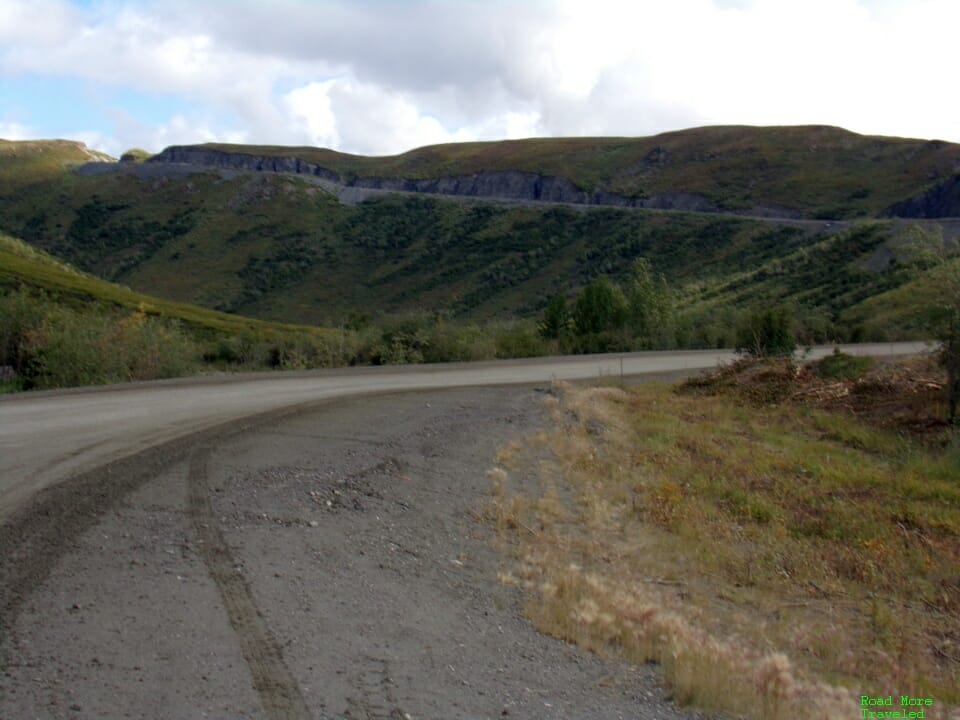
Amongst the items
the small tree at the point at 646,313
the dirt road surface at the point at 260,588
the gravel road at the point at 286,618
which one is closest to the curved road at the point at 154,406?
the dirt road surface at the point at 260,588

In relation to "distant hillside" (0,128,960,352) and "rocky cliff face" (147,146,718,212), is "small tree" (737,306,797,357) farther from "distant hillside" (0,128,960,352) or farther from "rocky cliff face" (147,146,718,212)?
"rocky cliff face" (147,146,718,212)

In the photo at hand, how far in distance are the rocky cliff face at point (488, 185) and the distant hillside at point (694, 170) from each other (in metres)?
0.16

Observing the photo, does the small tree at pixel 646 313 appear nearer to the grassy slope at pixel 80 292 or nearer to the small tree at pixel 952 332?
the grassy slope at pixel 80 292

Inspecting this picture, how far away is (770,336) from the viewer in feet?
89.0

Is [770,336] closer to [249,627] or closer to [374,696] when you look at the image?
[249,627]

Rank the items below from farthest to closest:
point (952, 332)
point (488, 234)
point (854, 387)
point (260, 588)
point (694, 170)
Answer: point (694, 170) < point (488, 234) < point (854, 387) < point (952, 332) < point (260, 588)

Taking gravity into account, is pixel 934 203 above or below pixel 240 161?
below

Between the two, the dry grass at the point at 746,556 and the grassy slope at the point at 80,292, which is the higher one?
the grassy slope at the point at 80,292

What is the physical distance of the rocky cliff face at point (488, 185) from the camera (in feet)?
287

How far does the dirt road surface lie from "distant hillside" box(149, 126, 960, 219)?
7056cm

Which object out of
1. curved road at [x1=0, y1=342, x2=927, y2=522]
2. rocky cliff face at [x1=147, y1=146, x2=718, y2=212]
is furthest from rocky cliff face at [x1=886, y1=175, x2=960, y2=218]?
curved road at [x1=0, y1=342, x2=927, y2=522]

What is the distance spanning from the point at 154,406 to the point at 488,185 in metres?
94.4

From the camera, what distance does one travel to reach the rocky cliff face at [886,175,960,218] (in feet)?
229

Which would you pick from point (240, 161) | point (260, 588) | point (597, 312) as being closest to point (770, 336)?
point (597, 312)
